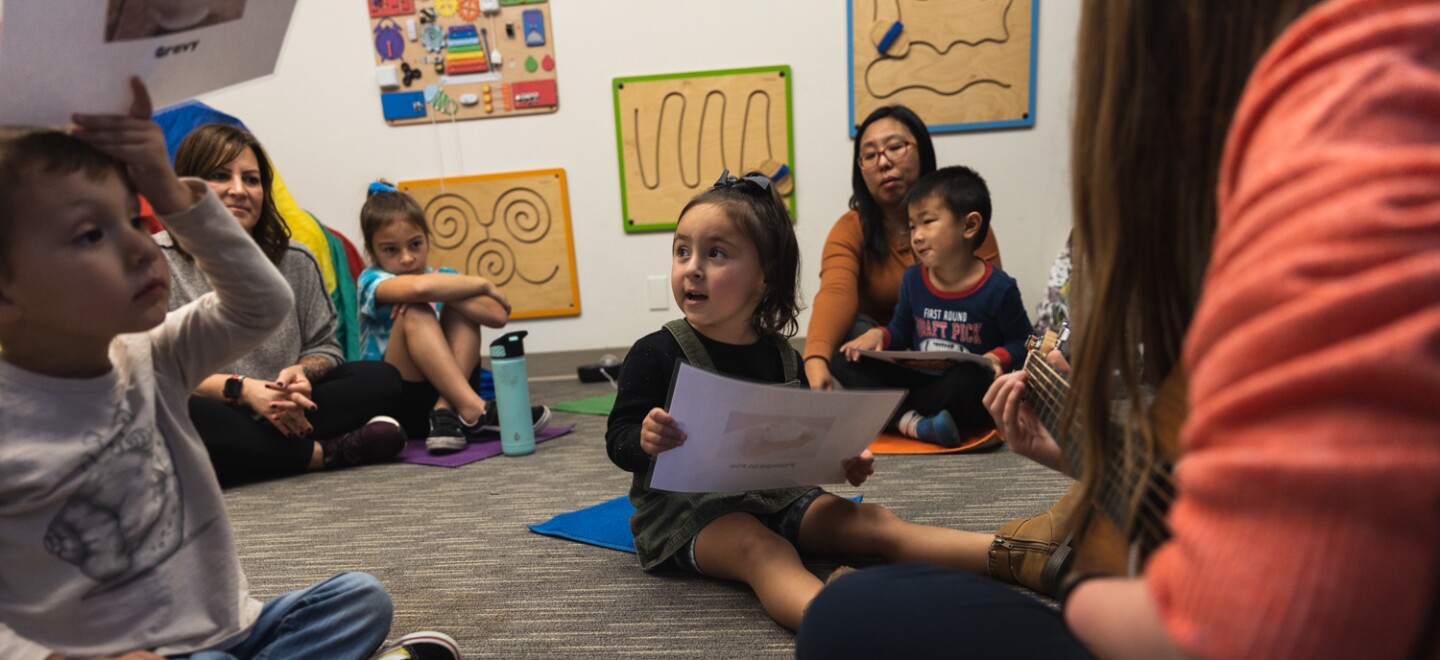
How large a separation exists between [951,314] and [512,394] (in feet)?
3.45

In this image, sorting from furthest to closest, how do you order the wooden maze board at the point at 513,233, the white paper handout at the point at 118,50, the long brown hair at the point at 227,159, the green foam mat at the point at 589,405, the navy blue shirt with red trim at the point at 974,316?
the wooden maze board at the point at 513,233 → the green foam mat at the point at 589,405 → the navy blue shirt with red trim at the point at 974,316 → the long brown hair at the point at 227,159 → the white paper handout at the point at 118,50

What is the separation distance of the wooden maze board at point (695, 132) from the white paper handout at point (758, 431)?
2.08 m

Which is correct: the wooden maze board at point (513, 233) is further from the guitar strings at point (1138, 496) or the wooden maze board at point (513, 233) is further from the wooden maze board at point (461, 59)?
the guitar strings at point (1138, 496)

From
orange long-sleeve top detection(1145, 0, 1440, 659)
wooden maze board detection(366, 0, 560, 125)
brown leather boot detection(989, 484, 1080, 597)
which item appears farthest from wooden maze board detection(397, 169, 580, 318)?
orange long-sleeve top detection(1145, 0, 1440, 659)

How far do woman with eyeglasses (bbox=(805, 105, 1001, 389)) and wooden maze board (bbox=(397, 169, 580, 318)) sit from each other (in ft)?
4.22

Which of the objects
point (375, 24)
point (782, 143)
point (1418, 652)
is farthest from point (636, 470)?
point (375, 24)

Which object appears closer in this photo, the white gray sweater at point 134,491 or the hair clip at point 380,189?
the white gray sweater at point 134,491

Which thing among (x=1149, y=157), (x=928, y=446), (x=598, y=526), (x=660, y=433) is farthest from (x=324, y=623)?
(x=928, y=446)

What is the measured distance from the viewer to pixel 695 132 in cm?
304

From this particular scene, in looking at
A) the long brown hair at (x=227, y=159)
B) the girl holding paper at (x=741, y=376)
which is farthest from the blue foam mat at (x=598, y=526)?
the long brown hair at (x=227, y=159)

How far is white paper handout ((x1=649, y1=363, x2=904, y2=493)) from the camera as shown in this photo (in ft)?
3.02

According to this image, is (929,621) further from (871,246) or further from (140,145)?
(871,246)

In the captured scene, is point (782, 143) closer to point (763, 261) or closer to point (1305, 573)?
point (763, 261)

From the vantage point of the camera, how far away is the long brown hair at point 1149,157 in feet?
1.32
